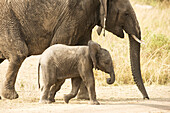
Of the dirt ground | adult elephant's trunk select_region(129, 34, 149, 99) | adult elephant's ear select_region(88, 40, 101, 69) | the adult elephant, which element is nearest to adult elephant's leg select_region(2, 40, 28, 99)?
the adult elephant

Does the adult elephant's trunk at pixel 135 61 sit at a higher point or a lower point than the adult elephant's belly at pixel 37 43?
lower

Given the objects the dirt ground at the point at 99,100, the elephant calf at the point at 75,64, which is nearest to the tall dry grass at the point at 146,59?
the dirt ground at the point at 99,100

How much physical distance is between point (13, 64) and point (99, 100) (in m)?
1.58

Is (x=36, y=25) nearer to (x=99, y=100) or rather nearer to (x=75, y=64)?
(x=75, y=64)

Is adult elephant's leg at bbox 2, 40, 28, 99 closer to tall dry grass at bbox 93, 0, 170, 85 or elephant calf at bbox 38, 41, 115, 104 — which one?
elephant calf at bbox 38, 41, 115, 104

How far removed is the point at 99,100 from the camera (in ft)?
26.3

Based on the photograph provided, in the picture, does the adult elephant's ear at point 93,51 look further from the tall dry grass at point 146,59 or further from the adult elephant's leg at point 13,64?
the tall dry grass at point 146,59

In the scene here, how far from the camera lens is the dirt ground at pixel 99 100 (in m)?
6.48

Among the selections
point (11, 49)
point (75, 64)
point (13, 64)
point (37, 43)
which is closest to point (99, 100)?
point (75, 64)

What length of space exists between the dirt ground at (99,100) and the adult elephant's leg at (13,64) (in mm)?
145

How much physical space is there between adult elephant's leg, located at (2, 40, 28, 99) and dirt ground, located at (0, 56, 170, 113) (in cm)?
14

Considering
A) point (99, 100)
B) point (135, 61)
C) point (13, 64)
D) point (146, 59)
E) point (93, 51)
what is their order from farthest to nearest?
point (146, 59) < point (135, 61) < point (99, 100) < point (13, 64) < point (93, 51)

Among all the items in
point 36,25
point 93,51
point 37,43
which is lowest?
point 93,51

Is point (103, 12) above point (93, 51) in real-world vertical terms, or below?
above
